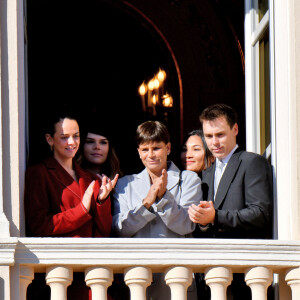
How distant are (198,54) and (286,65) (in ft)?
15.6

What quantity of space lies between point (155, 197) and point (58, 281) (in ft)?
2.64

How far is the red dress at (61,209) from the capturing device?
22.6ft

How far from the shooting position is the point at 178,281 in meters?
6.70

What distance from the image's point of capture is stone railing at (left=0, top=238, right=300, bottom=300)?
21.7 feet

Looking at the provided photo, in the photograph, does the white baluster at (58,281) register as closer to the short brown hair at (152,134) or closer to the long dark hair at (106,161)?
the short brown hair at (152,134)

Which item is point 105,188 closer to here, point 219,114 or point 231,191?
point 231,191

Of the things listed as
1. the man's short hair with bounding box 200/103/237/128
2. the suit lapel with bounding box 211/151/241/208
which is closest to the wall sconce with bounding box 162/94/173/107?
the man's short hair with bounding box 200/103/237/128

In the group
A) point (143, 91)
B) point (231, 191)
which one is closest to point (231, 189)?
point (231, 191)

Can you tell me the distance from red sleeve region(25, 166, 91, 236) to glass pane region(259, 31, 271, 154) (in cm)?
129

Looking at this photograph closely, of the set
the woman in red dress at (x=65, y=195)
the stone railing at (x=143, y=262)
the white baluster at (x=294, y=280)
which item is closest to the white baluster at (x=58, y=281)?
the stone railing at (x=143, y=262)

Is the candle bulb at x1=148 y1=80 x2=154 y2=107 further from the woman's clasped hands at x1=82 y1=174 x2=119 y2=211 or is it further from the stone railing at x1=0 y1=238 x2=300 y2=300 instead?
the stone railing at x1=0 y1=238 x2=300 y2=300

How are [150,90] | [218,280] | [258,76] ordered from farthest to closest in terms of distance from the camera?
1. [150,90]
2. [258,76]
3. [218,280]

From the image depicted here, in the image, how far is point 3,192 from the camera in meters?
6.69

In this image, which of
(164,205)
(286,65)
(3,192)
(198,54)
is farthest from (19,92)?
(198,54)
